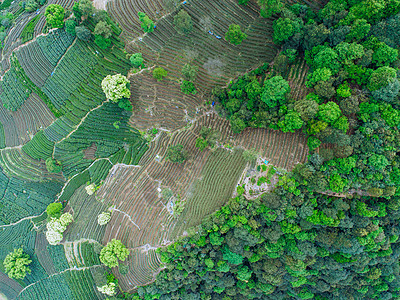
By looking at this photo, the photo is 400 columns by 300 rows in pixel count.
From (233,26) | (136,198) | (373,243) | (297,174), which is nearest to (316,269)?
(373,243)

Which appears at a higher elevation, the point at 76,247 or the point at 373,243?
the point at 373,243

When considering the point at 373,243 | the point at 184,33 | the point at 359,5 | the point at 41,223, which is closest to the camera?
the point at 359,5

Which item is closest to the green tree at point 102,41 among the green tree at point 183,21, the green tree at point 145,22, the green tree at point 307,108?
the green tree at point 145,22

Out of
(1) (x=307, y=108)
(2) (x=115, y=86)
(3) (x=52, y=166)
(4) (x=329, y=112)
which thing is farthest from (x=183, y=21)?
(3) (x=52, y=166)

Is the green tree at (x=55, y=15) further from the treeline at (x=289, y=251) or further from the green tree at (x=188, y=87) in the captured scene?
the treeline at (x=289, y=251)

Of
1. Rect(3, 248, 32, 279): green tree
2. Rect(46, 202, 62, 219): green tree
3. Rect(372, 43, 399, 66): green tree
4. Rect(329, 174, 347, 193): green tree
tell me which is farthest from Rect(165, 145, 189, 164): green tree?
Rect(3, 248, 32, 279): green tree

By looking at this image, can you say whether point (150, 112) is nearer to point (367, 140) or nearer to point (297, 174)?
point (297, 174)

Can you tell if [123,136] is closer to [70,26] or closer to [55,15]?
[70,26]

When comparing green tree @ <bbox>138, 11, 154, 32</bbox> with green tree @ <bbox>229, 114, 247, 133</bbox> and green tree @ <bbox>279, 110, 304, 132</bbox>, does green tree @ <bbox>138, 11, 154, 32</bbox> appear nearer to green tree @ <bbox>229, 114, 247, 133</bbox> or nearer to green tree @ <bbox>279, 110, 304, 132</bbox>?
green tree @ <bbox>229, 114, 247, 133</bbox>
